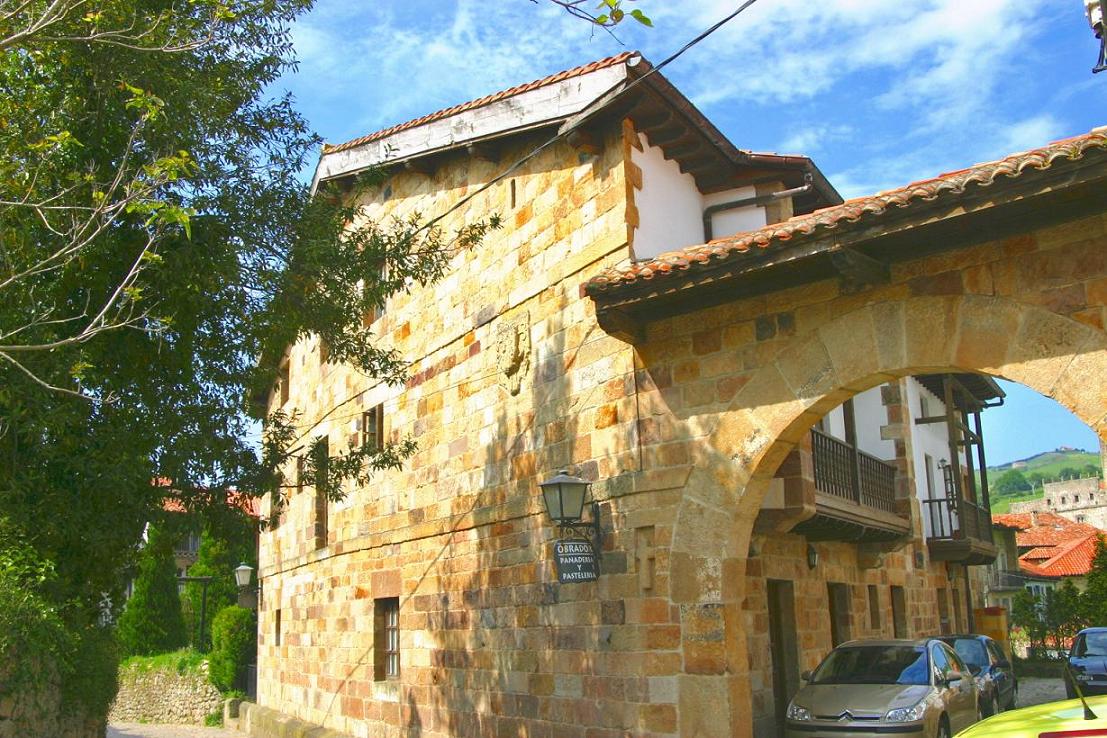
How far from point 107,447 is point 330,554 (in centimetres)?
782

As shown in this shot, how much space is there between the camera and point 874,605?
13719 mm

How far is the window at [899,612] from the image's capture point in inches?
569

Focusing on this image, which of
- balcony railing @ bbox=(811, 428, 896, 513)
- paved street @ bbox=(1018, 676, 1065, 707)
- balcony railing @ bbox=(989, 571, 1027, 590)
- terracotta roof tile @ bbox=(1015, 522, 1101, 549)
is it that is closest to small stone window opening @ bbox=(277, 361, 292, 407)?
balcony railing @ bbox=(811, 428, 896, 513)

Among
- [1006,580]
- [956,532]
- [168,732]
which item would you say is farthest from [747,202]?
[1006,580]

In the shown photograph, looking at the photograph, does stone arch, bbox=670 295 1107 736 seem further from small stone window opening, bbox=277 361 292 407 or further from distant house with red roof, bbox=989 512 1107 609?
distant house with red roof, bbox=989 512 1107 609

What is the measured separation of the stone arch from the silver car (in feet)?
5.47

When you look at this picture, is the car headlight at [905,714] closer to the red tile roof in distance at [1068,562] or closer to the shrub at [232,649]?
the shrub at [232,649]

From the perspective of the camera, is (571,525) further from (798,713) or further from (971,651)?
(971,651)

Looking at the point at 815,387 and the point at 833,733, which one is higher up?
the point at 815,387

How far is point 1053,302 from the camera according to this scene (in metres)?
6.29

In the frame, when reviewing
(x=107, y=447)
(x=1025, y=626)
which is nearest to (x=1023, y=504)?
(x=1025, y=626)

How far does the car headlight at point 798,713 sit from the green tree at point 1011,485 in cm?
14756

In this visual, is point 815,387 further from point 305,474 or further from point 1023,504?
point 1023,504

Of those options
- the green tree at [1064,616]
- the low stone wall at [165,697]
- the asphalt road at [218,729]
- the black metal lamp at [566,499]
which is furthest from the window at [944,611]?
the low stone wall at [165,697]
